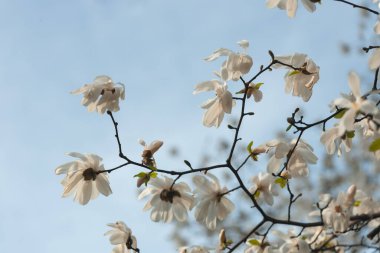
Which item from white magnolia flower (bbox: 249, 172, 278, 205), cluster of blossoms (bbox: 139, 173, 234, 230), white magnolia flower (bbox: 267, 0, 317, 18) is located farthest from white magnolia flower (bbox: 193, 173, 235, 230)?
white magnolia flower (bbox: 267, 0, 317, 18)

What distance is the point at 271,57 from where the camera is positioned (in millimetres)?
1934

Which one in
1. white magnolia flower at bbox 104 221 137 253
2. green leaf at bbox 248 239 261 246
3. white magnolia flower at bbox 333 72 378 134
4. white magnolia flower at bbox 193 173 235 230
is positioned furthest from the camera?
green leaf at bbox 248 239 261 246

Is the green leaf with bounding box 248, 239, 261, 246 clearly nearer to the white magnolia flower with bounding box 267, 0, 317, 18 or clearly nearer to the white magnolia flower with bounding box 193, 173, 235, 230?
the white magnolia flower with bounding box 193, 173, 235, 230

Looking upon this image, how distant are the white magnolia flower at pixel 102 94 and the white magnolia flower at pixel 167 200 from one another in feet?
0.96

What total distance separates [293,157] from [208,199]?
327mm

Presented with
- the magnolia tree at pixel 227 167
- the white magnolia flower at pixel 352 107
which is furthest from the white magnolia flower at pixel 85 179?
the white magnolia flower at pixel 352 107

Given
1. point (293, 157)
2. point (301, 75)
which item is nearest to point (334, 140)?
point (293, 157)

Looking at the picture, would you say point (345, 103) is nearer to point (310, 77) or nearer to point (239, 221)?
point (310, 77)

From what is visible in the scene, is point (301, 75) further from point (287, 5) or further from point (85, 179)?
point (85, 179)

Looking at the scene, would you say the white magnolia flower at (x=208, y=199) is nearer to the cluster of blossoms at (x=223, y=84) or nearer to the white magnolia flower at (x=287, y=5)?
the cluster of blossoms at (x=223, y=84)

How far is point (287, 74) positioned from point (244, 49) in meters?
0.24

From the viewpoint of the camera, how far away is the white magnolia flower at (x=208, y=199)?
1.85 metres

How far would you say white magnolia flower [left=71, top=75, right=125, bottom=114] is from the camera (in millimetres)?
1867

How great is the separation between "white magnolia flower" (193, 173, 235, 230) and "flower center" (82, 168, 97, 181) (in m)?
0.35
